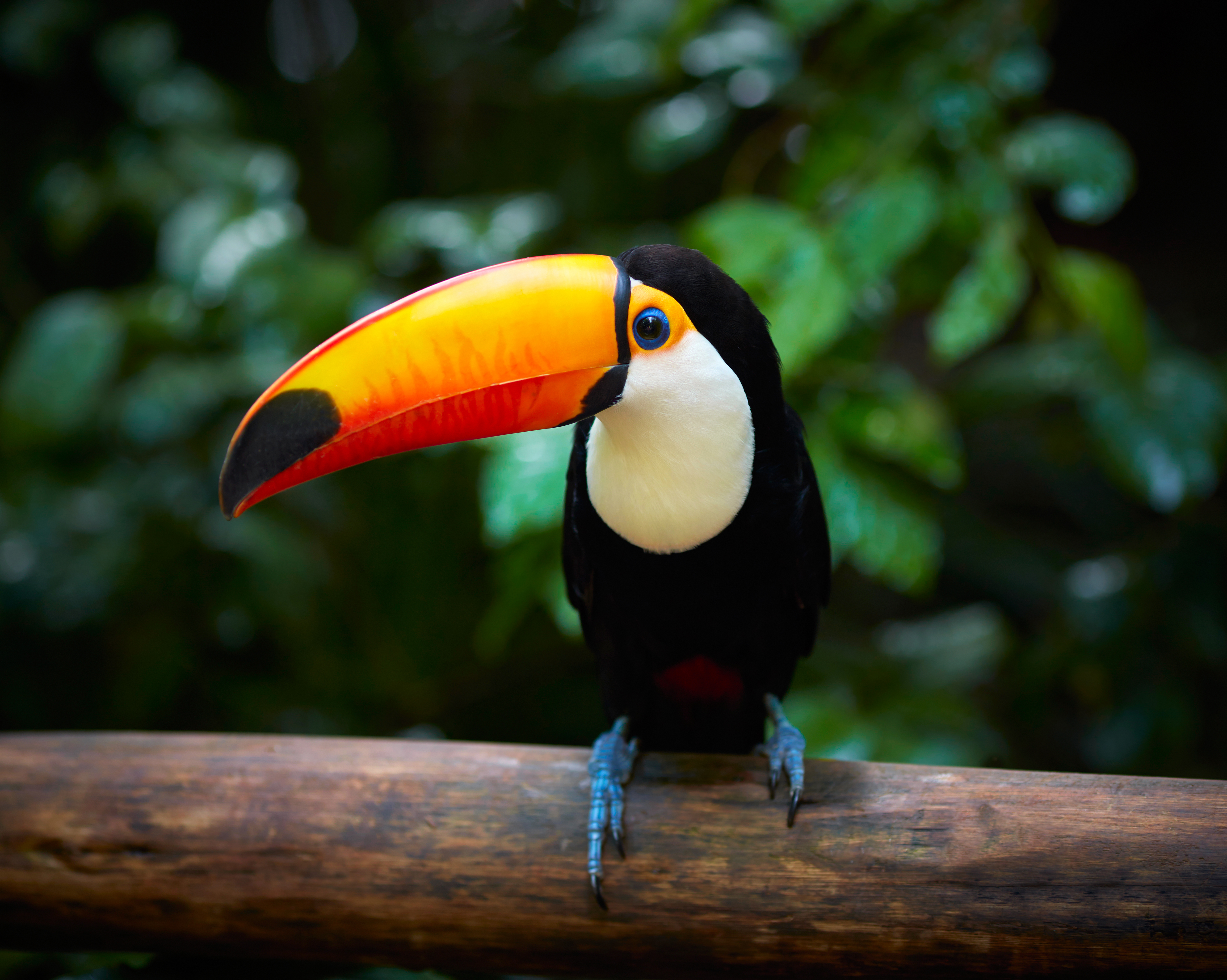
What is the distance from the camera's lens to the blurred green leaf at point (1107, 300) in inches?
63.9

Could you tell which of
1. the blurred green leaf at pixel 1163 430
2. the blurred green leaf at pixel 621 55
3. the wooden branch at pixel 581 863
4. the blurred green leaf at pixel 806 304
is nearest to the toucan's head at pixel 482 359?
the blurred green leaf at pixel 806 304

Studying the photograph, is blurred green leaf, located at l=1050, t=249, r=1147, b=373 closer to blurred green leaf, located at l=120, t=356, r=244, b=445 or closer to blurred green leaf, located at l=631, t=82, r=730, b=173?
blurred green leaf, located at l=631, t=82, r=730, b=173

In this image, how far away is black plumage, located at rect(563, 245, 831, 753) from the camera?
108cm

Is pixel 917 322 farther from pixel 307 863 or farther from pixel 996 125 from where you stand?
pixel 307 863

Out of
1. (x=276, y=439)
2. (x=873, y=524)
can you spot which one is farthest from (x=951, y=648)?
(x=276, y=439)

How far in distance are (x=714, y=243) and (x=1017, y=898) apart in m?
1.04

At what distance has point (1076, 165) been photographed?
5.17 ft

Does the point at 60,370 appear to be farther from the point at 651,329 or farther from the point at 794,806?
the point at 794,806

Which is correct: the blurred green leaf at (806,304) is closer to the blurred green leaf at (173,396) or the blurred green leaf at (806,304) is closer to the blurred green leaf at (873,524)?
the blurred green leaf at (873,524)

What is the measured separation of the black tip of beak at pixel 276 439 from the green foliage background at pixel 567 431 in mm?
385

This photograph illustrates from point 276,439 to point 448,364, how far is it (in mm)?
201

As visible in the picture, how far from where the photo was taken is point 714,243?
5.08ft

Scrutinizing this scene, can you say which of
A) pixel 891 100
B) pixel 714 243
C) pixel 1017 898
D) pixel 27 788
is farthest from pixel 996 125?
pixel 27 788

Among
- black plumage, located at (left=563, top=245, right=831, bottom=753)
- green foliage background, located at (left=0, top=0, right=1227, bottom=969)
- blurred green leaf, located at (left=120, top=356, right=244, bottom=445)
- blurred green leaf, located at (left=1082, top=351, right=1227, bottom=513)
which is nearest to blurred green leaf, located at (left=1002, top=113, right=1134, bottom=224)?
green foliage background, located at (left=0, top=0, right=1227, bottom=969)
